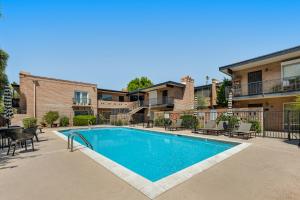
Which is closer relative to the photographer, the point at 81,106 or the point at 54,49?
the point at 54,49

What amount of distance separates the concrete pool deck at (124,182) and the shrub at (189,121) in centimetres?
1054

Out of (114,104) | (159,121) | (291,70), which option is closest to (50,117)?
(114,104)

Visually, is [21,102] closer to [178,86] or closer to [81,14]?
[81,14]

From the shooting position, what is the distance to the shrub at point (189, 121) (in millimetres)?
16719

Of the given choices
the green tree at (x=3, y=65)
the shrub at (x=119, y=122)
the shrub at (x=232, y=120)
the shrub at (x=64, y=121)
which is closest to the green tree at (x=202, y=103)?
the shrub at (x=232, y=120)

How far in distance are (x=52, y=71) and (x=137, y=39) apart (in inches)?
743

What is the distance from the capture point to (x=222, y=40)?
13930 millimetres

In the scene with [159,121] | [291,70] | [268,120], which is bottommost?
[159,121]

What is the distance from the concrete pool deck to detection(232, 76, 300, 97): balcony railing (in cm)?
1090

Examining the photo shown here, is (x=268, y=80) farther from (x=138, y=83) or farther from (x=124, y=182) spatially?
(x=138, y=83)

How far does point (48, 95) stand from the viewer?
2425 centimetres

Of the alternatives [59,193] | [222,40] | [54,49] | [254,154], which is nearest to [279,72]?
[222,40]

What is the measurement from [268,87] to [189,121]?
802cm

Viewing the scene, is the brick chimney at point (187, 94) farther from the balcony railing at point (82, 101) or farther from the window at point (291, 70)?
the balcony railing at point (82, 101)
